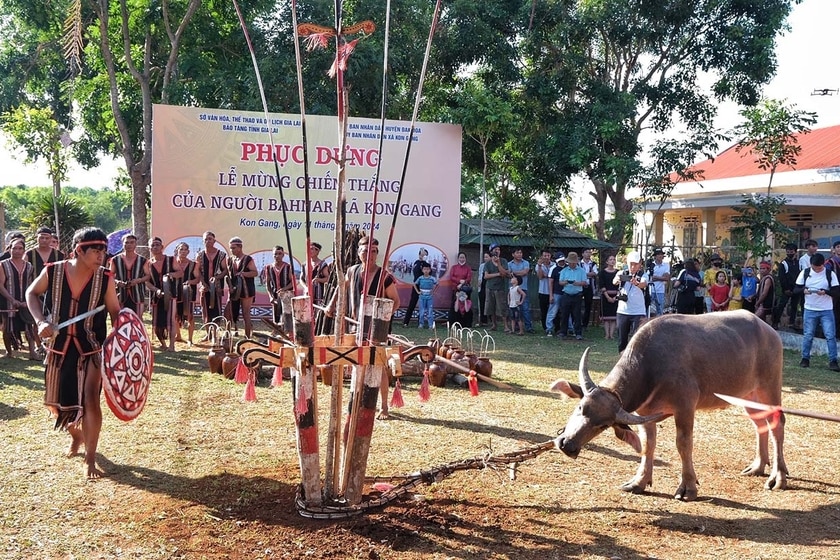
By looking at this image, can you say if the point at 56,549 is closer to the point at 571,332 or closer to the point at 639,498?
the point at 639,498

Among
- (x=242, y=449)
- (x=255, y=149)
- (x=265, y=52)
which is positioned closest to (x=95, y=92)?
(x=265, y=52)

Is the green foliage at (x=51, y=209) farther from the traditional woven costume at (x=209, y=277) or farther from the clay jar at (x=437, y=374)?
the clay jar at (x=437, y=374)

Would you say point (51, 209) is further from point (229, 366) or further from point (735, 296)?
point (735, 296)

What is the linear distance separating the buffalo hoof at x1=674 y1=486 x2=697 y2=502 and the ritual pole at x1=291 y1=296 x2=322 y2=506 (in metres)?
2.77

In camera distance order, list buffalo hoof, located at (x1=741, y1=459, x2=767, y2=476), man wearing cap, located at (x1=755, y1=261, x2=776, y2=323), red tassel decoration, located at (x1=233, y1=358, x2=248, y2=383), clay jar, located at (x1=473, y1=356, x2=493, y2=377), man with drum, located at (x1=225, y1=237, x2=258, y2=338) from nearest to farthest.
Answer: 1. red tassel decoration, located at (x1=233, y1=358, x2=248, y2=383)
2. buffalo hoof, located at (x1=741, y1=459, x2=767, y2=476)
3. clay jar, located at (x1=473, y1=356, x2=493, y2=377)
4. man with drum, located at (x1=225, y1=237, x2=258, y2=338)
5. man wearing cap, located at (x1=755, y1=261, x2=776, y2=323)

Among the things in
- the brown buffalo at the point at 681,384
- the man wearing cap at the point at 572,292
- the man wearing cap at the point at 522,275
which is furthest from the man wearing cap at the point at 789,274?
the brown buffalo at the point at 681,384

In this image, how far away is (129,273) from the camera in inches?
473

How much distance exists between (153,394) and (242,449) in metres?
2.87

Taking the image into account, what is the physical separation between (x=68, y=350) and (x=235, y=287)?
768 centimetres

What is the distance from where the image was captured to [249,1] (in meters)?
20.8

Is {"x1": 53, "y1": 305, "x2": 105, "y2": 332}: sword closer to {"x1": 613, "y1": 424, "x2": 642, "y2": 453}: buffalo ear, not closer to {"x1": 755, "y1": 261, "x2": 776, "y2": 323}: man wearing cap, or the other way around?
{"x1": 613, "y1": 424, "x2": 642, "y2": 453}: buffalo ear

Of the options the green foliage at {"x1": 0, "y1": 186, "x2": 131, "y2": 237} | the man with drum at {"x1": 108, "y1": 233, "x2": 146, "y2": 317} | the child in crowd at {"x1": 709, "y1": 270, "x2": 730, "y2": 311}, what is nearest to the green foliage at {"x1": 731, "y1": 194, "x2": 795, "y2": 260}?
the child in crowd at {"x1": 709, "y1": 270, "x2": 730, "y2": 311}

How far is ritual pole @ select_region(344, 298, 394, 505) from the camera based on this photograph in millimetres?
5543

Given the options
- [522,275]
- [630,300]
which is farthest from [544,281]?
[630,300]
